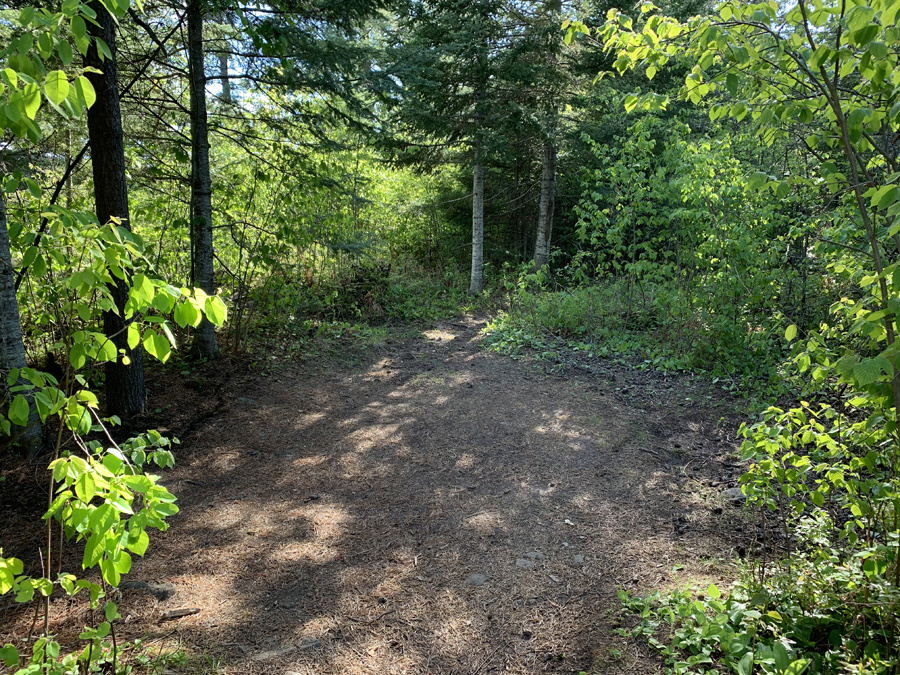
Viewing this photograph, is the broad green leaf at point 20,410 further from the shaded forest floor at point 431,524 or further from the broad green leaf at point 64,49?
the shaded forest floor at point 431,524

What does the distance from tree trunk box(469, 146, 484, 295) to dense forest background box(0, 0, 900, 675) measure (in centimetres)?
21

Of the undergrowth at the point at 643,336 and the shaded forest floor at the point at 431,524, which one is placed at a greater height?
the undergrowth at the point at 643,336

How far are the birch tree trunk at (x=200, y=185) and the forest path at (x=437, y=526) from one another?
1104mm

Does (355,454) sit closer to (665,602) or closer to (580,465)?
(580,465)

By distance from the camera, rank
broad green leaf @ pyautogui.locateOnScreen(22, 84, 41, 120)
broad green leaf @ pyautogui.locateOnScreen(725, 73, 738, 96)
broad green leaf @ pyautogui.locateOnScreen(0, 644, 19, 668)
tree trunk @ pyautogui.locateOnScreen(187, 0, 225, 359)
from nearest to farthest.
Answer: broad green leaf @ pyautogui.locateOnScreen(22, 84, 41, 120) < broad green leaf @ pyautogui.locateOnScreen(0, 644, 19, 668) < broad green leaf @ pyautogui.locateOnScreen(725, 73, 738, 96) < tree trunk @ pyautogui.locateOnScreen(187, 0, 225, 359)

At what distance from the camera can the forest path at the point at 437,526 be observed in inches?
103

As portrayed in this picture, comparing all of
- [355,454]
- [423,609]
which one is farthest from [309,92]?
[423,609]

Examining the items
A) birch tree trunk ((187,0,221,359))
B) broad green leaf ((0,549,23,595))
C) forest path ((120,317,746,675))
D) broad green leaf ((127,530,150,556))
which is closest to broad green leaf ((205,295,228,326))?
broad green leaf ((127,530,150,556))

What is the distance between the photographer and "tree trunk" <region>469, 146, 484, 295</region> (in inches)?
463

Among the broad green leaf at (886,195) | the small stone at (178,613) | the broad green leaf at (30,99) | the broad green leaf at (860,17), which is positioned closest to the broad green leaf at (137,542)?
the broad green leaf at (30,99)

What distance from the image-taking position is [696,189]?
6.27 meters

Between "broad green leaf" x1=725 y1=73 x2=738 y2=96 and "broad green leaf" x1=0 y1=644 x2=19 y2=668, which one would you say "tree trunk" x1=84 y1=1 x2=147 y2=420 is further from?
"broad green leaf" x1=725 y1=73 x2=738 y2=96

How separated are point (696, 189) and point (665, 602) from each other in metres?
5.17

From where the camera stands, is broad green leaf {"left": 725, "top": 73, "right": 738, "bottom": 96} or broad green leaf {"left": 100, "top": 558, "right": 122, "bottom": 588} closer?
broad green leaf {"left": 100, "top": 558, "right": 122, "bottom": 588}
